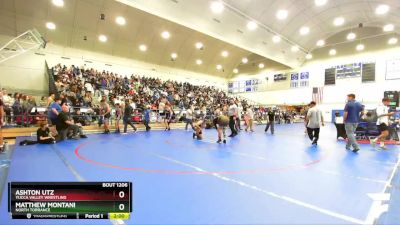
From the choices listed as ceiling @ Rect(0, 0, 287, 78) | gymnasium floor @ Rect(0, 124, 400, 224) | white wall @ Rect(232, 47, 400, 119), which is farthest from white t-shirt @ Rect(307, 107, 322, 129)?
white wall @ Rect(232, 47, 400, 119)

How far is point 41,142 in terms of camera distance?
7.71 metres

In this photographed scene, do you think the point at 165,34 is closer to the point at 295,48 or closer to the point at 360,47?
the point at 295,48

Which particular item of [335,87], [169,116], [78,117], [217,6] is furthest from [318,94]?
[78,117]

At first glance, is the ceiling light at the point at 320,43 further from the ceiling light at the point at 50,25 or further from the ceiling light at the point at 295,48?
the ceiling light at the point at 50,25

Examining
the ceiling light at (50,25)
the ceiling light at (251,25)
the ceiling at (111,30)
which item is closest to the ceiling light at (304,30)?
the ceiling light at (251,25)

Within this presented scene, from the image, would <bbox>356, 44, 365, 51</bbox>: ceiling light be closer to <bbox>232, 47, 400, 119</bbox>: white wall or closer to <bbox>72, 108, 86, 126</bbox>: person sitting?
<bbox>232, 47, 400, 119</bbox>: white wall

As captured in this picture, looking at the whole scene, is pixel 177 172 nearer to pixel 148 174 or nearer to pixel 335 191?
pixel 148 174

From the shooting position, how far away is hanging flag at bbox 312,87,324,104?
27688 mm

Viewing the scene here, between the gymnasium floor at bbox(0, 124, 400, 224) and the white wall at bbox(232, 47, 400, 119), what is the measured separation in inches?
853

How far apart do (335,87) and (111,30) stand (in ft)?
81.8

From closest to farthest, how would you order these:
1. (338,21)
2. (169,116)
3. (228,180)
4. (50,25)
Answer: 1. (228,180)
2. (169,116)
3. (50,25)
4. (338,21)

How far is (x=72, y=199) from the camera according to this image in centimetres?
196

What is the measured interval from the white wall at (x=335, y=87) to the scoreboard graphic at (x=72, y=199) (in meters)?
28.7

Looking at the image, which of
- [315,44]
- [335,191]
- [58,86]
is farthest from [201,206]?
[315,44]
